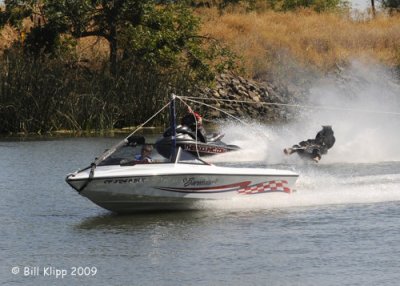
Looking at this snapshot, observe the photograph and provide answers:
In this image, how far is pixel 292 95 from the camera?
59281 mm

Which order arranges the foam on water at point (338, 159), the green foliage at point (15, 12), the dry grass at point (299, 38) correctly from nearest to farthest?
the foam on water at point (338, 159), the green foliage at point (15, 12), the dry grass at point (299, 38)

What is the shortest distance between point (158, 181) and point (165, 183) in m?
0.16

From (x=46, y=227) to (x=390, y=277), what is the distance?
745 centimetres

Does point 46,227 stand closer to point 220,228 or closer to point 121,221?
point 121,221

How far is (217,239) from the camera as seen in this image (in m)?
18.8

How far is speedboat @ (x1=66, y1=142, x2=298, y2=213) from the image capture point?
20156mm

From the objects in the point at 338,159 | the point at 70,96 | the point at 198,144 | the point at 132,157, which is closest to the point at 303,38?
the point at 70,96

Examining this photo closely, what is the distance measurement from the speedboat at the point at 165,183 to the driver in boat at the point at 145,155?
14 centimetres

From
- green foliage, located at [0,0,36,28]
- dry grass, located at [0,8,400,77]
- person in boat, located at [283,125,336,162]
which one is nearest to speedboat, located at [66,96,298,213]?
→ person in boat, located at [283,125,336,162]

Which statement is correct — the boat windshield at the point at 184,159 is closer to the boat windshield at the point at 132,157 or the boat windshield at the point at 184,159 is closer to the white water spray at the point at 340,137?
the boat windshield at the point at 132,157

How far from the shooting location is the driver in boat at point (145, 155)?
20.6 m

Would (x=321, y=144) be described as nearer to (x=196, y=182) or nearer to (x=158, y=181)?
(x=196, y=182)

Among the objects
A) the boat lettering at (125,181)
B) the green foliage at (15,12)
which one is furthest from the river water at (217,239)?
the green foliage at (15,12)

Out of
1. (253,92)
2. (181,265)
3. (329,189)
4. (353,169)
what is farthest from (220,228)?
(253,92)
